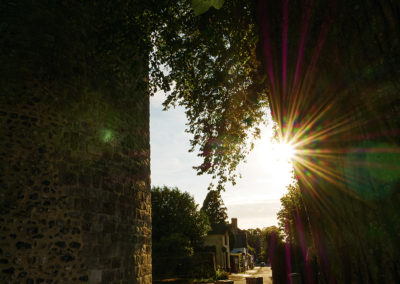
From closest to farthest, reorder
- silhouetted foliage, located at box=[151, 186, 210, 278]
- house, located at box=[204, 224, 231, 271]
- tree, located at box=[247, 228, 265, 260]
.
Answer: silhouetted foliage, located at box=[151, 186, 210, 278], house, located at box=[204, 224, 231, 271], tree, located at box=[247, 228, 265, 260]

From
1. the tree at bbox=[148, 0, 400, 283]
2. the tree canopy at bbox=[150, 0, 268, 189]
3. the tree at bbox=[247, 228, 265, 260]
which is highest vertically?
the tree canopy at bbox=[150, 0, 268, 189]

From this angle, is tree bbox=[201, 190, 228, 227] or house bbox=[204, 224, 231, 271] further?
tree bbox=[201, 190, 228, 227]

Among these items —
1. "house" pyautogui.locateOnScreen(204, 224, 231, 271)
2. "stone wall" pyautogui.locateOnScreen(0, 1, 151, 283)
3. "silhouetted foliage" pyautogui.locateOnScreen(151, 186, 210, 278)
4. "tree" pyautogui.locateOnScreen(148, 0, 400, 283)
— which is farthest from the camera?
"house" pyautogui.locateOnScreen(204, 224, 231, 271)

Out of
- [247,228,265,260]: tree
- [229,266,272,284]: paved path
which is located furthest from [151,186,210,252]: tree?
[247,228,265,260]: tree

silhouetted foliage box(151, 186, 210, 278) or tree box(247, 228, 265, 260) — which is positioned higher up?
silhouetted foliage box(151, 186, 210, 278)

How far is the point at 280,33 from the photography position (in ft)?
9.33

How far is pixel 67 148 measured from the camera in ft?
19.5

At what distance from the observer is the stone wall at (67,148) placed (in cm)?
519

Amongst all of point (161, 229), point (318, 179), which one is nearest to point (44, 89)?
point (318, 179)

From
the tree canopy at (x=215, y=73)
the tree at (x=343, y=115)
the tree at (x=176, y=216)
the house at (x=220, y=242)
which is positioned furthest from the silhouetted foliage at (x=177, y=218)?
the tree at (x=343, y=115)

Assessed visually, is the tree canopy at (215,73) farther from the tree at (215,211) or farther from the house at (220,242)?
the tree at (215,211)

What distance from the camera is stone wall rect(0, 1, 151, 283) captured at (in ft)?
17.0

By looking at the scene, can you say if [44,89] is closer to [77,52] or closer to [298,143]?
[77,52]

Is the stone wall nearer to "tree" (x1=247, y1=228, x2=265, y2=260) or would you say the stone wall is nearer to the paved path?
the paved path
